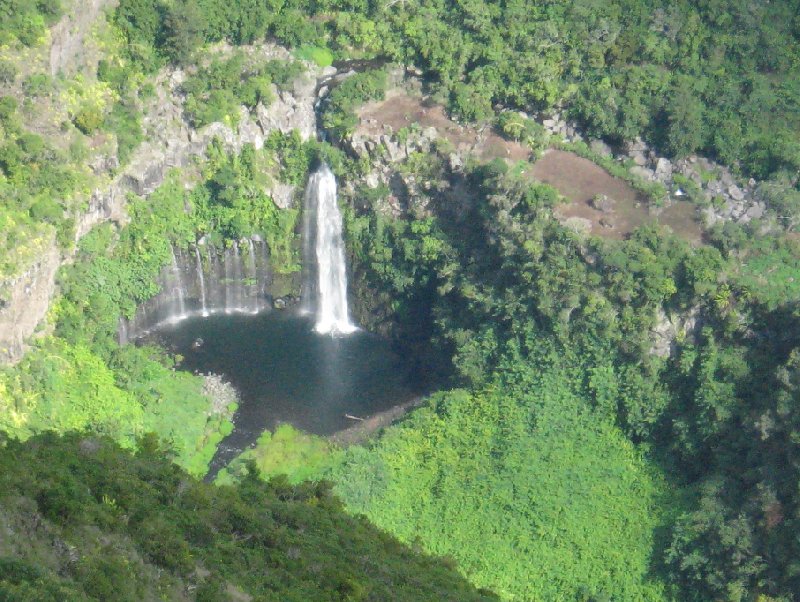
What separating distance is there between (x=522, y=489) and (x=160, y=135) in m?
18.6

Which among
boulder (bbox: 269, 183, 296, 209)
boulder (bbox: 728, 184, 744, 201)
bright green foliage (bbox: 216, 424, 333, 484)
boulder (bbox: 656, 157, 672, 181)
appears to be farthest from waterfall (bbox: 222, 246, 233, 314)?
boulder (bbox: 728, 184, 744, 201)

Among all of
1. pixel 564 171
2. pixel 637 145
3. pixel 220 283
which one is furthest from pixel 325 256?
pixel 637 145

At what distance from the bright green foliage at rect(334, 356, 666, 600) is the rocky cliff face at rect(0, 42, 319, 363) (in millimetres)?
11693

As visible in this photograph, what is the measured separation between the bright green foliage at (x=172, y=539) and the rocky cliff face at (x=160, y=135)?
14.3 meters

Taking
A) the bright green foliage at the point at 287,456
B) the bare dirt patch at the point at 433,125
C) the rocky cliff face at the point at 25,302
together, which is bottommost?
the bright green foliage at the point at 287,456

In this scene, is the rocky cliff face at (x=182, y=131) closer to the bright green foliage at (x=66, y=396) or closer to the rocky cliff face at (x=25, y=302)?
the rocky cliff face at (x=25, y=302)

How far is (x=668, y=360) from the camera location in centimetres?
3769

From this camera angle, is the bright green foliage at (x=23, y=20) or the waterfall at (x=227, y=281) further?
the waterfall at (x=227, y=281)

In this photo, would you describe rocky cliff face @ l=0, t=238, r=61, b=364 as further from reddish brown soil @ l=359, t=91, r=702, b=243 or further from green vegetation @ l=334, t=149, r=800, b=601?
reddish brown soil @ l=359, t=91, r=702, b=243

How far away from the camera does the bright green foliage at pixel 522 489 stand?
35.2 m

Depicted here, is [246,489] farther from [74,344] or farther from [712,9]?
[712,9]

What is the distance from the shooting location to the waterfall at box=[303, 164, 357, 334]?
45281 mm

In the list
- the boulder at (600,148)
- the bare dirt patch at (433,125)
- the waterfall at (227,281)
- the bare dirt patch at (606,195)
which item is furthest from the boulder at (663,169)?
the waterfall at (227,281)

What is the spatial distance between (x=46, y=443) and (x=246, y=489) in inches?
191
